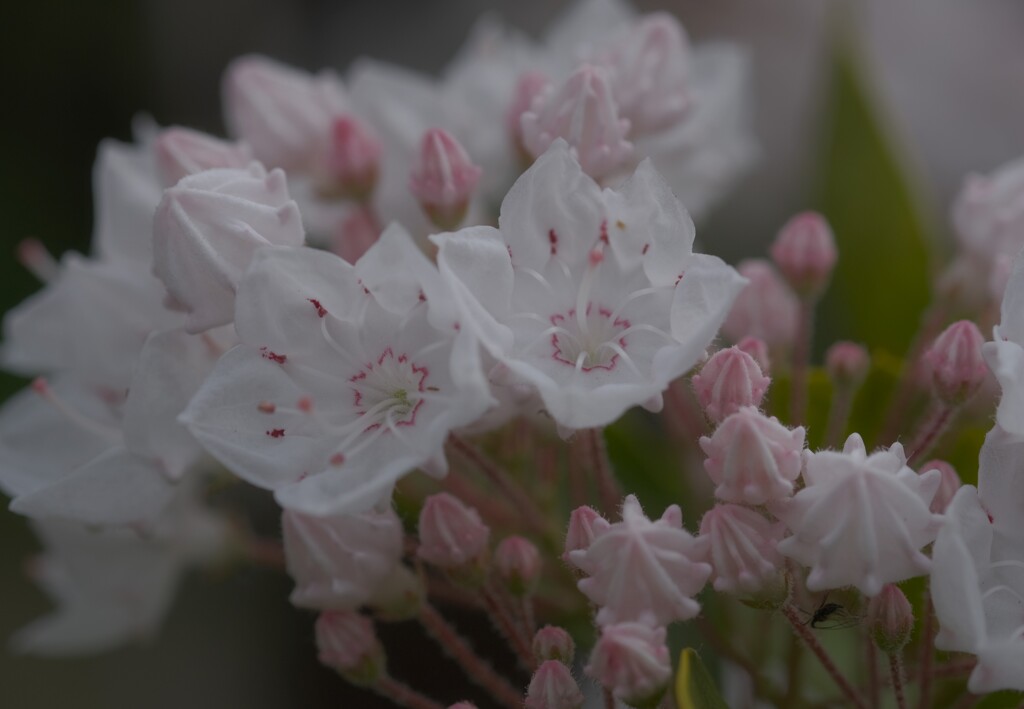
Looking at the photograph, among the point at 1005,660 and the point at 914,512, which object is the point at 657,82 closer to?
the point at 914,512

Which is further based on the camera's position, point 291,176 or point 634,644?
point 291,176

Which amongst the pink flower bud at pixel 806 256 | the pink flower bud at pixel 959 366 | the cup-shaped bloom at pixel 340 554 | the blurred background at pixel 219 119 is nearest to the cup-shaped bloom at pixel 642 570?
the cup-shaped bloom at pixel 340 554

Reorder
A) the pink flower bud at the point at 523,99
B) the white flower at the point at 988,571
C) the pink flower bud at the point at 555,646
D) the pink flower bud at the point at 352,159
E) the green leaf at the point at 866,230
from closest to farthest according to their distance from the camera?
the white flower at the point at 988,571 < the pink flower bud at the point at 555,646 < the pink flower bud at the point at 523,99 < the pink flower bud at the point at 352,159 < the green leaf at the point at 866,230

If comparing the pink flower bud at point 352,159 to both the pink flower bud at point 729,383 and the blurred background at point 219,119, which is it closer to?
the pink flower bud at point 729,383

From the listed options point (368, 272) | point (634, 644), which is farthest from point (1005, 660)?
point (368, 272)

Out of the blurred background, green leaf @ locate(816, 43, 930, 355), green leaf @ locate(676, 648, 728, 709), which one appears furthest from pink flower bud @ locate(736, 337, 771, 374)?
the blurred background

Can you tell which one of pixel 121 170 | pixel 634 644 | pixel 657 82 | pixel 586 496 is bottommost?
pixel 586 496

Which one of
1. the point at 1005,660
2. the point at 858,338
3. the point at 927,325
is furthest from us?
the point at 858,338
